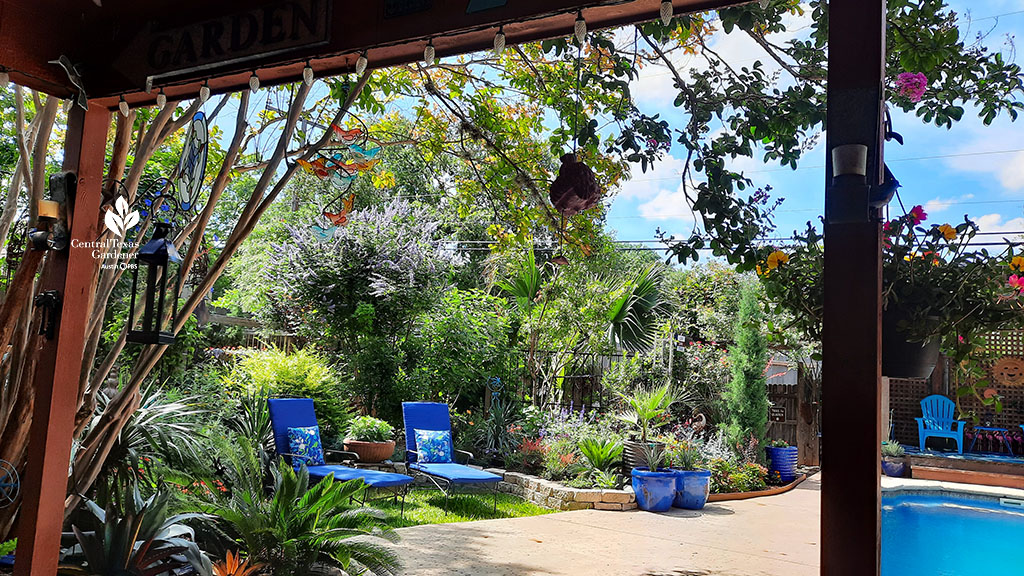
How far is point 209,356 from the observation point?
8.20 meters

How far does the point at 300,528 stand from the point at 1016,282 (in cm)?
298

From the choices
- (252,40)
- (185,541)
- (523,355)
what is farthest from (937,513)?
(252,40)

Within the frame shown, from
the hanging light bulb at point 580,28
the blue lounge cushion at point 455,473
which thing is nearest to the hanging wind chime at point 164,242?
the hanging light bulb at point 580,28

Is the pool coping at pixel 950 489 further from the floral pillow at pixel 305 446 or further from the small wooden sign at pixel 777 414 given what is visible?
the floral pillow at pixel 305 446

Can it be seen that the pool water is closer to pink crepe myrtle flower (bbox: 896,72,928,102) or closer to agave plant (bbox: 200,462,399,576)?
agave plant (bbox: 200,462,399,576)

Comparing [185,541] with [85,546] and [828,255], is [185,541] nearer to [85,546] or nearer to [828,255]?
[85,546]

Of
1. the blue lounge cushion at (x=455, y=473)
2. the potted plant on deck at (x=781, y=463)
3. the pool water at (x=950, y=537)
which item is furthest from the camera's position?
the potted plant on deck at (x=781, y=463)

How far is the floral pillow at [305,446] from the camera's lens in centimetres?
579

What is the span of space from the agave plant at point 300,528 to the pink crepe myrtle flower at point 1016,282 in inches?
109

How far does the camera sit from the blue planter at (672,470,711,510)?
688 centimetres

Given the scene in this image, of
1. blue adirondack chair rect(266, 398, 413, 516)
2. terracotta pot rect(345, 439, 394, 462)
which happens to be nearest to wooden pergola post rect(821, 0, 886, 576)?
blue adirondack chair rect(266, 398, 413, 516)

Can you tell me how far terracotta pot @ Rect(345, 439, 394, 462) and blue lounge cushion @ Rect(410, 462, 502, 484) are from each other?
1.76 ft

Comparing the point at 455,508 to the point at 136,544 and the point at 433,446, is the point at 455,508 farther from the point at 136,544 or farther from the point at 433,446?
the point at 136,544
